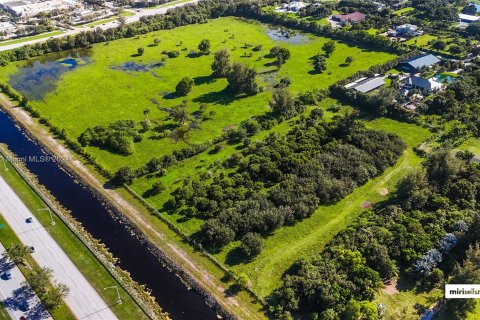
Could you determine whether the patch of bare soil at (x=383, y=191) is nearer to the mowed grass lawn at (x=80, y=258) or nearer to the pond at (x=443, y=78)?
the mowed grass lawn at (x=80, y=258)

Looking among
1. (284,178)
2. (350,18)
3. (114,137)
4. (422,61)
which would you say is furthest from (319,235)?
(350,18)

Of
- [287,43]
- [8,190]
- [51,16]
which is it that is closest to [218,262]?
[8,190]

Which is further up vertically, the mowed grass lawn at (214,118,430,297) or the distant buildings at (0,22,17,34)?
the distant buildings at (0,22,17,34)

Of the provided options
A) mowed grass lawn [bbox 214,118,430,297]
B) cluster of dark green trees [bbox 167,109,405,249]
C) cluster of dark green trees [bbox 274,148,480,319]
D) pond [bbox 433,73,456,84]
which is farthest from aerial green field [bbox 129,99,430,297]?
pond [bbox 433,73,456,84]

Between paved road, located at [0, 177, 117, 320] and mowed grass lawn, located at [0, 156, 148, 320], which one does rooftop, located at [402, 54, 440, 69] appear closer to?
mowed grass lawn, located at [0, 156, 148, 320]

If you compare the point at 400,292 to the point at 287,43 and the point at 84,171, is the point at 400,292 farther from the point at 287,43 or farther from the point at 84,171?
the point at 287,43

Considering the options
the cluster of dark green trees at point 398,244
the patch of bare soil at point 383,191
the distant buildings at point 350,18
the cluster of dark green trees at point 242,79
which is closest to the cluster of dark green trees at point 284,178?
the patch of bare soil at point 383,191
